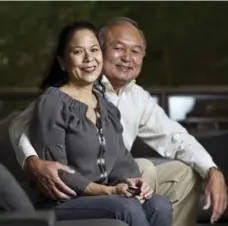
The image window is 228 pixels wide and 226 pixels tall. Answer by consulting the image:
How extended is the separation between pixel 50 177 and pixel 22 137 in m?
0.20

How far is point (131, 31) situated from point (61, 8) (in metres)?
1.73

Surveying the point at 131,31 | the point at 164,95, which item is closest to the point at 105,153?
the point at 131,31

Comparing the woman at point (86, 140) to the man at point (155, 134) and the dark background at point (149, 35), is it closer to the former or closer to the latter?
the man at point (155, 134)

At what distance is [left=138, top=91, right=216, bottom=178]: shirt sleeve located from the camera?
108 inches

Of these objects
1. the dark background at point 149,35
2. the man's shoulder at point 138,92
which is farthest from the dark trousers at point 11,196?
the dark background at point 149,35

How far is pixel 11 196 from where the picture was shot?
2193mm

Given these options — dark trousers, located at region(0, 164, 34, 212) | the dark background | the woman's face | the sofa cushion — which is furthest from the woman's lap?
the dark background

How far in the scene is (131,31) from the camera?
9.32 ft

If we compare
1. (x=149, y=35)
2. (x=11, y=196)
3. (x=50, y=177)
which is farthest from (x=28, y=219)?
(x=149, y=35)

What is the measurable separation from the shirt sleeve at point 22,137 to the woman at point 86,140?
33 mm

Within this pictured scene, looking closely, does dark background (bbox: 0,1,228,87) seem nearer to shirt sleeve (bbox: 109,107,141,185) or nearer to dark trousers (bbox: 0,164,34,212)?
shirt sleeve (bbox: 109,107,141,185)

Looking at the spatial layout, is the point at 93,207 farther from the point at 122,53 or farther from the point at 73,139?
the point at 122,53

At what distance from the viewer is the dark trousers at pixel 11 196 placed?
2162 millimetres

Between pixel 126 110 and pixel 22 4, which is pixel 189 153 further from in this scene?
pixel 22 4
